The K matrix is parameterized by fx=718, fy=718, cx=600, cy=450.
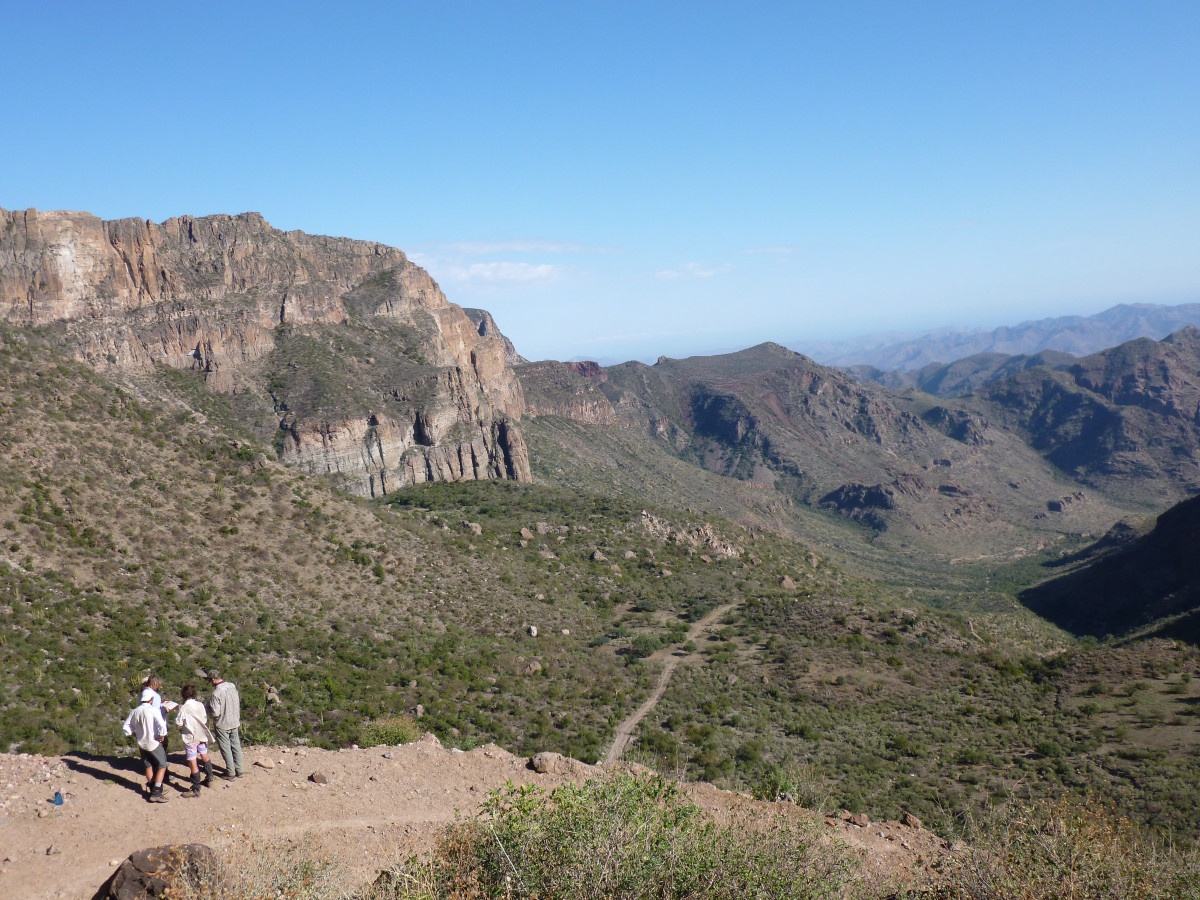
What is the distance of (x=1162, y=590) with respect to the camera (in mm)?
63438

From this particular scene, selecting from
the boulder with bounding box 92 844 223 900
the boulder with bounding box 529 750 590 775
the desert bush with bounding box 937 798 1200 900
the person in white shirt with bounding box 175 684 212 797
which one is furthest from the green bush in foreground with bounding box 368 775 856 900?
the boulder with bounding box 529 750 590 775

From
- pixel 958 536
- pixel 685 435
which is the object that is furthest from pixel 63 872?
pixel 685 435

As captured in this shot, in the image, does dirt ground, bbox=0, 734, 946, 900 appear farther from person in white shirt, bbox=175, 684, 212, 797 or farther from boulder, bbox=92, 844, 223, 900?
boulder, bbox=92, 844, 223, 900

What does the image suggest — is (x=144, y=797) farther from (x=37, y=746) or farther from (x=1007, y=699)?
(x=1007, y=699)

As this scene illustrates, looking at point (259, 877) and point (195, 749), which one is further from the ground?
point (195, 749)

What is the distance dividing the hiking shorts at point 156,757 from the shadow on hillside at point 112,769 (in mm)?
569

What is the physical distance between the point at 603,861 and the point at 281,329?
255 ft

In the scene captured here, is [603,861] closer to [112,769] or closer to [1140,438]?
[112,769]

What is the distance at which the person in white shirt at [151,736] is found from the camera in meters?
12.5

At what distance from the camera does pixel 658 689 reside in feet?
115

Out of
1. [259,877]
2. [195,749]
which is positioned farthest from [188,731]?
[259,877]

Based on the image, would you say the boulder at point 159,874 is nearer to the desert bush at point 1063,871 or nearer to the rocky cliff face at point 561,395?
the desert bush at point 1063,871

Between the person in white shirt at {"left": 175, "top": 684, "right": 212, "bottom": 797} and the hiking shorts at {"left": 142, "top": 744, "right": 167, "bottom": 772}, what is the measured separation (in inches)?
14.4

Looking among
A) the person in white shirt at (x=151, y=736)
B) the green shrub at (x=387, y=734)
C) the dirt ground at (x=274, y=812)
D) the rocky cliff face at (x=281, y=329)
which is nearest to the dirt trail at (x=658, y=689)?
the green shrub at (x=387, y=734)
